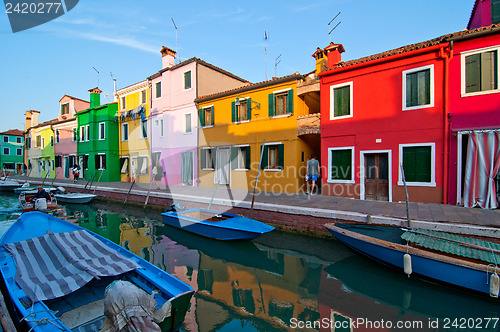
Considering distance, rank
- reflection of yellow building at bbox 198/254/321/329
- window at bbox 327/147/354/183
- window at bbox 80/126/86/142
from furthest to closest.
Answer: window at bbox 80/126/86/142 < window at bbox 327/147/354/183 < reflection of yellow building at bbox 198/254/321/329

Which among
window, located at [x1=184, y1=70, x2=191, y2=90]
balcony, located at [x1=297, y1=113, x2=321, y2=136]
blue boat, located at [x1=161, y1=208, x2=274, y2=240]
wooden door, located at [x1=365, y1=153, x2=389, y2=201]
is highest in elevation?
window, located at [x1=184, y1=70, x2=191, y2=90]

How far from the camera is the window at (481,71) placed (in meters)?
8.35

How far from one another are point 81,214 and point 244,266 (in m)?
11.7

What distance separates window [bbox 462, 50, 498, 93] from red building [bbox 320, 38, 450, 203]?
→ 0.67m

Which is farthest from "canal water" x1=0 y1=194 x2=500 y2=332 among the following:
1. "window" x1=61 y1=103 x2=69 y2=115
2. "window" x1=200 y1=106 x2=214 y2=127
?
"window" x1=61 y1=103 x2=69 y2=115

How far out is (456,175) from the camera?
882 centimetres

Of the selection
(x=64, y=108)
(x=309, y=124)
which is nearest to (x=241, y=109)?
(x=309, y=124)

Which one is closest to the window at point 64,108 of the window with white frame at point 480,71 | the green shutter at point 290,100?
the green shutter at point 290,100

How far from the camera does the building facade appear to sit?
1759 centimetres

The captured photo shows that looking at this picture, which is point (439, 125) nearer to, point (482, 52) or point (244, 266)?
point (482, 52)

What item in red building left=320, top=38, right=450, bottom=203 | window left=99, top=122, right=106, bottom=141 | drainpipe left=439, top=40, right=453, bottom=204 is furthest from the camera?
window left=99, top=122, right=106, bottom=141

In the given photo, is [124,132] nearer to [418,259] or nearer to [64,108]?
[64,108]

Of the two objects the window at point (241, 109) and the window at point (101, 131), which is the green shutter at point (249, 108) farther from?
the window at point (101, 131)

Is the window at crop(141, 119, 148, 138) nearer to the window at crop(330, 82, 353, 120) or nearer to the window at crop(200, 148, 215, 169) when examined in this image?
the window at crop(200, 148, 215, 169)
